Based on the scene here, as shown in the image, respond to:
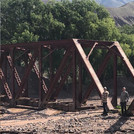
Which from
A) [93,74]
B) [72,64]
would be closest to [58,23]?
[72,64]

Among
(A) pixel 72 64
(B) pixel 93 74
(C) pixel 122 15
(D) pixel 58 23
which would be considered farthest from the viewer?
(C) pixel 122 15

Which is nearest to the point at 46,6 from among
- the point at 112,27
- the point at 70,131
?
the point at 112,27

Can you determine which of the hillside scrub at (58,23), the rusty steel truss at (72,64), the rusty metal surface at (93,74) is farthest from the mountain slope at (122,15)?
the rusty metal surface at (93,74)

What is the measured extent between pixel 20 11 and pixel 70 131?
27.5 metres

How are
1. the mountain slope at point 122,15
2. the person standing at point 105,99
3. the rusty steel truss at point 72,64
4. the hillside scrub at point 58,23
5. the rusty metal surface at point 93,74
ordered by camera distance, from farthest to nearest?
the mountain slope at point 122,15
the hillside scrub at point 58,23
the rusty steel truss at point 72,64
the rusty metal surface at point 93,74
the person standing at point 105,99

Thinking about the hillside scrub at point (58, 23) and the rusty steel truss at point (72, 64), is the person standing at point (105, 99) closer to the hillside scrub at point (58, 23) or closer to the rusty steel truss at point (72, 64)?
the rusty steel truss at point (72, 64)

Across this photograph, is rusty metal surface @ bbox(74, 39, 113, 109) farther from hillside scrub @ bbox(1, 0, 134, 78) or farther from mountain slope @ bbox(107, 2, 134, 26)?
mountain slope @ bbox(107, 2, 134, 26)

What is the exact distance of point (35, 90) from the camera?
1314 inches

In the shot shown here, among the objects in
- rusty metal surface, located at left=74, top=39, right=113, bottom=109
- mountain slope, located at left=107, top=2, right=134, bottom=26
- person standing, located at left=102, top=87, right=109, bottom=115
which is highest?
mountain slope, located at left=107, top=2, right=134, bottom=26

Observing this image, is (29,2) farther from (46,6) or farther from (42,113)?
(42,113)

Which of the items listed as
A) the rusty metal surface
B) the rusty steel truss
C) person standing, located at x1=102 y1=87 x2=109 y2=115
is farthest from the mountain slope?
person standing, located at x1=102 y1=87 x2=109 y2=115

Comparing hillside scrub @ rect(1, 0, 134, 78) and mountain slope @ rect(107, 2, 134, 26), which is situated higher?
mountain slope @ rect(107, 2, 134, 26)

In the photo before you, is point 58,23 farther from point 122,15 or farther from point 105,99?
point 122,15

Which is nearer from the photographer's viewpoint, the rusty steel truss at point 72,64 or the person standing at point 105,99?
the person standing at point 105,99
